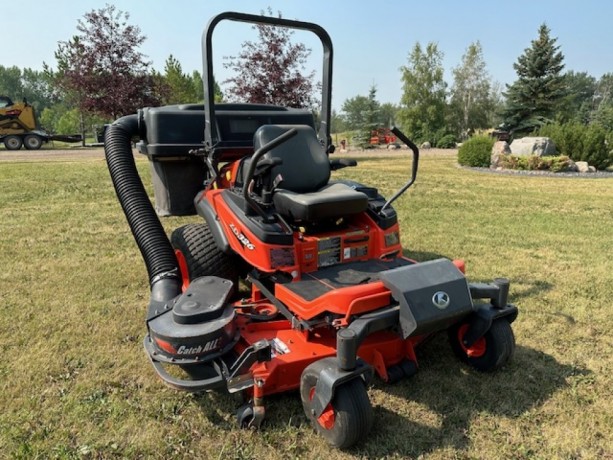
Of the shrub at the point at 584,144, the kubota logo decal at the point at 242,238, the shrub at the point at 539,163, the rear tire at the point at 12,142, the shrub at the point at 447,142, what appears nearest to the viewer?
the kubota logo decal at the point at 242,238

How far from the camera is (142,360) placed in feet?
10.1

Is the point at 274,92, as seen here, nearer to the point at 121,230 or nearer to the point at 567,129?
the point at 567,129

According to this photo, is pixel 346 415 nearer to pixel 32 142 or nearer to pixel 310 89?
pixel 310 89

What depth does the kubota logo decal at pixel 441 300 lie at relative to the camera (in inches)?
92.8

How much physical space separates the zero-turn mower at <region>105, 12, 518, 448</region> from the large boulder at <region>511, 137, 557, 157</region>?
12278 mm

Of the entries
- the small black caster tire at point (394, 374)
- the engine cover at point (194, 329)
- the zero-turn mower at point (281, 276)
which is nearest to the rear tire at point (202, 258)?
the zero-turn mower at point (281, 276)

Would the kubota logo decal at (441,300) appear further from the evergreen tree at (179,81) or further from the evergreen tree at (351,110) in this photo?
the evergreen tree at (351,110)

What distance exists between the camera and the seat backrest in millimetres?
3145

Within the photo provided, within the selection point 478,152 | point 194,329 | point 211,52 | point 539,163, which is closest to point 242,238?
point 194,329

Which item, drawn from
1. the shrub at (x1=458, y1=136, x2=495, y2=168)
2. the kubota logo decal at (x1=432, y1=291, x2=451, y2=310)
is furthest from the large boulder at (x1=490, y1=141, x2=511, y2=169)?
the kubota logo decal at (x1=432, y1=291, x2=451, y2=310)

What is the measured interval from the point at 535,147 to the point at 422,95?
20.8 metres

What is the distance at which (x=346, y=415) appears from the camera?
216 centimetres

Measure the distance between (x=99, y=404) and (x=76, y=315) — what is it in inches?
49.8

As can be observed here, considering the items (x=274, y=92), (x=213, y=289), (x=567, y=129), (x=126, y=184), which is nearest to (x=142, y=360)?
(x=213, y=289)
